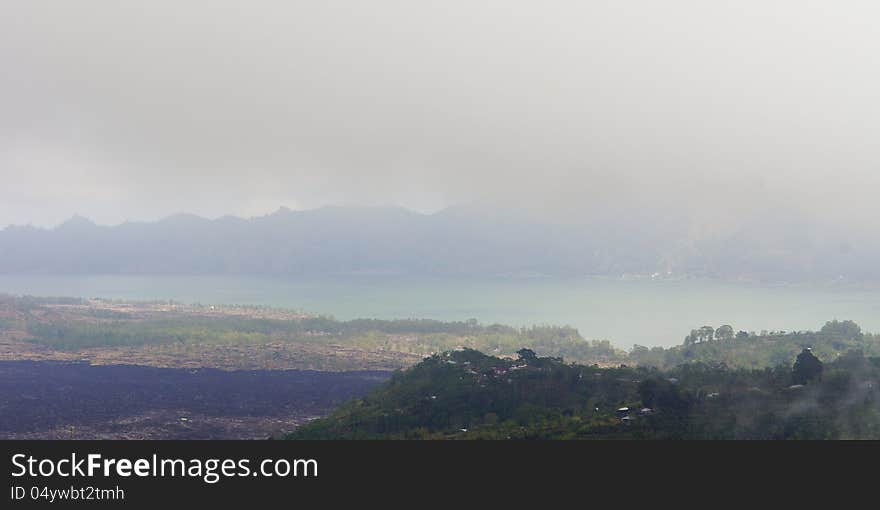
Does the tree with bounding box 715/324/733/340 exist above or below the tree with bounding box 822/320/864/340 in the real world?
below

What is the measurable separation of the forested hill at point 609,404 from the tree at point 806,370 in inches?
2.9

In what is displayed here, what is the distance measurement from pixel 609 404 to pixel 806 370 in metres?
13.9

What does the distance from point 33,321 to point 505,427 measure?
116033 millimetres

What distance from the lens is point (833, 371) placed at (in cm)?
5078

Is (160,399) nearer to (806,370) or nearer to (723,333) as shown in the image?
(806,370)

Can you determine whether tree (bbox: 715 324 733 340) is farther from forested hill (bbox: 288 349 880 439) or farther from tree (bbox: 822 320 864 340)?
forested hill (bbox: 288 349 880 439)

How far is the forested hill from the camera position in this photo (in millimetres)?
39750

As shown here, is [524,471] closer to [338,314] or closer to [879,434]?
[879,434]

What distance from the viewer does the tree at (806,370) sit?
5024 cm

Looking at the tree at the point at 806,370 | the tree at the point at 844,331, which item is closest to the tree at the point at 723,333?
the tree at the point at 844,331

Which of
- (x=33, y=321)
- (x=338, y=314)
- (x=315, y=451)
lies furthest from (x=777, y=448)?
(x=338, y=314)

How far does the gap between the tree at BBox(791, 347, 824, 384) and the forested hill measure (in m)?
0.07

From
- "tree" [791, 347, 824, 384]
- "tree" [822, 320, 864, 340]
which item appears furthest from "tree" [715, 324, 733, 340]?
"tree" [791, 347, 824, 384]

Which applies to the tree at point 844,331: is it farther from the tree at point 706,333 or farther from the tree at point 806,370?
the tree at point 806,370
